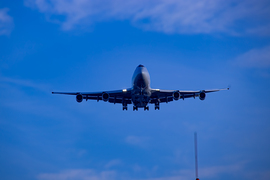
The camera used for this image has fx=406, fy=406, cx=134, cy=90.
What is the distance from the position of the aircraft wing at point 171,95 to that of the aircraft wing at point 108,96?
4838 millimetres

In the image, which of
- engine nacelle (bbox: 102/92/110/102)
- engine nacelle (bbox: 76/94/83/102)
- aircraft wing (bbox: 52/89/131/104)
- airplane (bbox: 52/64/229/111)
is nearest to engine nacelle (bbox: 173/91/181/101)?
airplane (bbox: 52/64/229/111)

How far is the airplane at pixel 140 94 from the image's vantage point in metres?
70.1

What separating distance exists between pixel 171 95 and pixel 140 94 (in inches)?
355

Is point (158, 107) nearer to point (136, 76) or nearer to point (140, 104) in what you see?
point (140, 104)

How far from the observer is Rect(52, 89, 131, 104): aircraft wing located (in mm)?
73938

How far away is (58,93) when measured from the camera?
73812mm

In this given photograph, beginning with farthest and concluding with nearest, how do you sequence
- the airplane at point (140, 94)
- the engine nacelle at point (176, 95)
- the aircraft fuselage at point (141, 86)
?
the engine nacelle at point (176, 95) → the airplane at point (140, 94) → the aircraft fuselage at point (141, 86)

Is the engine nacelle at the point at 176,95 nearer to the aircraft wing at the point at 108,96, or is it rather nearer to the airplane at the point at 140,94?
the airplane at the point at 140,94

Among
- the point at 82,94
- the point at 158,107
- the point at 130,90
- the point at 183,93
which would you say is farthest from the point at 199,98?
the point at 82,94

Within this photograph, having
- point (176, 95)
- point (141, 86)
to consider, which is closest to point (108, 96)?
point (141, 86)

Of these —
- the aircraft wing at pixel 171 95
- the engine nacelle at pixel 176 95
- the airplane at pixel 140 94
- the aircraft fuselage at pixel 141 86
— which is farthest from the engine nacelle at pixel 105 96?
the engine nacelle at pixel 176 95

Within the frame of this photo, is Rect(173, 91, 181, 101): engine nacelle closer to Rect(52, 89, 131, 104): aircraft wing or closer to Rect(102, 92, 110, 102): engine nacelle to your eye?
Rect(52, 89, 131, 104): aircraft wing

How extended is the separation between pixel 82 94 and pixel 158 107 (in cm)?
1516

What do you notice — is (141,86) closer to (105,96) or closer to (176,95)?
(105,96)
